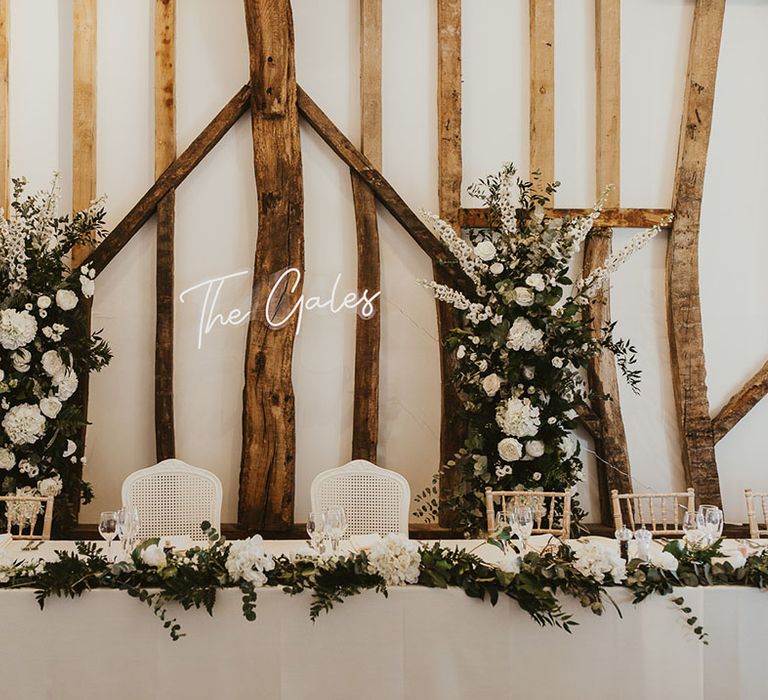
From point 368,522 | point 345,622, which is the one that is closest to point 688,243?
point 368,522

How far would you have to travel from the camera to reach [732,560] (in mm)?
2496

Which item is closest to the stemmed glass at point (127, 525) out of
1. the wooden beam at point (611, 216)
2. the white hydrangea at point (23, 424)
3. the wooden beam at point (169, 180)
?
the white hydrangea at point (23, 424)

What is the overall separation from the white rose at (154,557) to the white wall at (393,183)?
2.36 m

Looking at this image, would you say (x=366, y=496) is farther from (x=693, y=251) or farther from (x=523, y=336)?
(x=693, y=251)

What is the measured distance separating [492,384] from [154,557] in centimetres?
Result: 228

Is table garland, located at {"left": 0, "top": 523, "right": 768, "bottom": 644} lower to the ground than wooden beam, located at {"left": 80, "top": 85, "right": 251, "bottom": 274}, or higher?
lower

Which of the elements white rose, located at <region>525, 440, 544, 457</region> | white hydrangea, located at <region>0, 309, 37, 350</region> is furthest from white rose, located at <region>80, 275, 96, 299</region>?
white rose, located at <region>525, 440, 544, 457</region>

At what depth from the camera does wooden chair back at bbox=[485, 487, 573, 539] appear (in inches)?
148

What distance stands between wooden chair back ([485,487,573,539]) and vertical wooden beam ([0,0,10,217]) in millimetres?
3271

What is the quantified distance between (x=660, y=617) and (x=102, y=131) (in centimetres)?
408

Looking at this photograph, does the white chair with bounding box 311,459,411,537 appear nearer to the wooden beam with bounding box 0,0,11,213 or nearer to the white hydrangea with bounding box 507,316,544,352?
the white hydrangea with bounding box 507,316,544,352

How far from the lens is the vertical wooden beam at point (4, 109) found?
188 inches

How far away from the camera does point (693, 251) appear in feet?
16.1

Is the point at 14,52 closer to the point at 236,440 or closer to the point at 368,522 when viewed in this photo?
the point at 236,440
